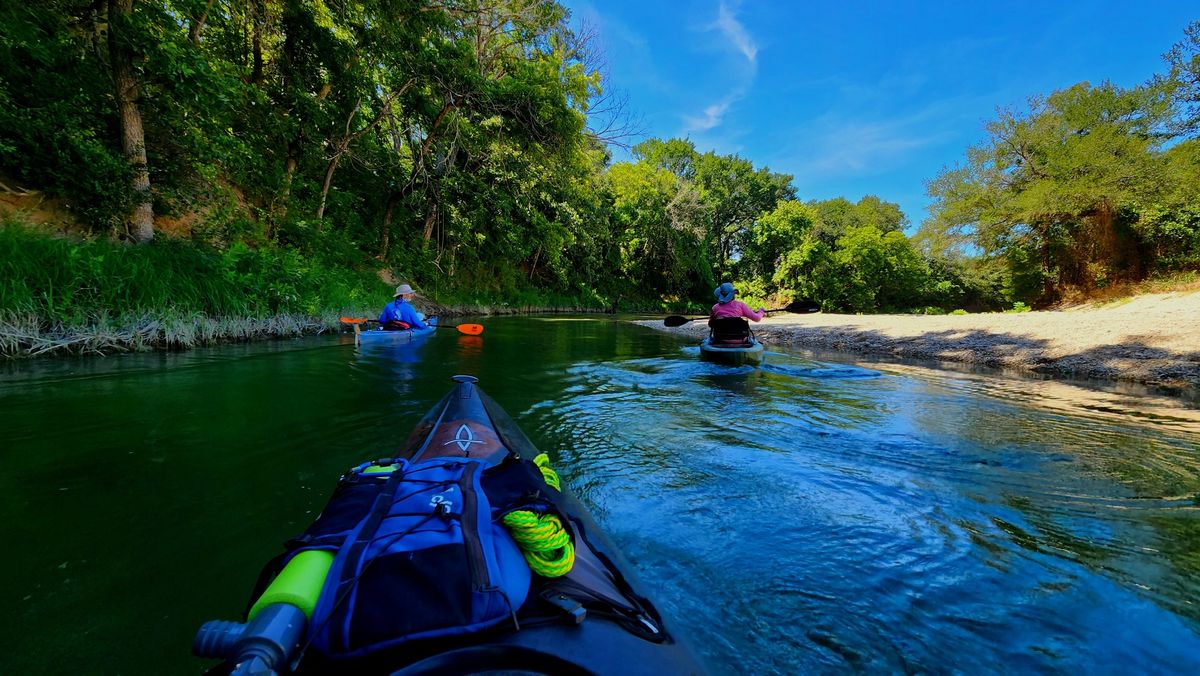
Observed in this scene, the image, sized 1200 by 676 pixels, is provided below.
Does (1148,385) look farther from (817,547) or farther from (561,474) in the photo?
(561,474)

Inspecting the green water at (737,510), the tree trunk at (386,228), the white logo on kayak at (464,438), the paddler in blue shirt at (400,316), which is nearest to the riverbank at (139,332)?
the green water at (737,510)

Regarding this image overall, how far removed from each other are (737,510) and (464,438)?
161 cm

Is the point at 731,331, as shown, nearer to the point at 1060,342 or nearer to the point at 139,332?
the point at 1060,342

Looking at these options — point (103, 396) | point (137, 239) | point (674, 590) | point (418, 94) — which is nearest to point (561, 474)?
Answer: point (674, 590)

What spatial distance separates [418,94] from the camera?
14.8 metres

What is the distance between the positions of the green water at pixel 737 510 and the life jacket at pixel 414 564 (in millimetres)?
577

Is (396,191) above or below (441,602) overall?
above

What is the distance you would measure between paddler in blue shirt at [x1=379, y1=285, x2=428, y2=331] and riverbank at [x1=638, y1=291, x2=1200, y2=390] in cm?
918

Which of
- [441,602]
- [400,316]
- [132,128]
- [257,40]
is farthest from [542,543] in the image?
[257,40]

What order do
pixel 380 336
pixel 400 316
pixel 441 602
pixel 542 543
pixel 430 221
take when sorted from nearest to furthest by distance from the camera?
pixel 441 602 < pixel 542 543 < pixel 380 336 < pixel 400 316 < pixel 430 221

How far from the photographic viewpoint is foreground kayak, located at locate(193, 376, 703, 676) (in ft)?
3.27

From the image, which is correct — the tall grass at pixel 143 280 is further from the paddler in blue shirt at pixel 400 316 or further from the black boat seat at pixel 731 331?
the black boat seat at pixel 731 331

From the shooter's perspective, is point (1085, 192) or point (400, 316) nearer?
point (400, 316)

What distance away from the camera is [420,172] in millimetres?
15938
